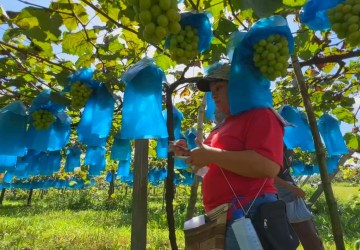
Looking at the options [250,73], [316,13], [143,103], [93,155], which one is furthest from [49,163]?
[316,13]

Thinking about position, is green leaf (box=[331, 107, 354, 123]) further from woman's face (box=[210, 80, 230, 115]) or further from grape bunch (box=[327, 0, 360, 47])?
grape bunch (box=[327, 0, 360, 47])

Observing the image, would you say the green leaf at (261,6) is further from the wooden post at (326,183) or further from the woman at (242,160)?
the wooden post at (326,183)

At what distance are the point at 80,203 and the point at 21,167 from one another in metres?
11.3

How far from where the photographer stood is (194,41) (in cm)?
110

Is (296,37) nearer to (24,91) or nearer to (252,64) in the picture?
(252,64)

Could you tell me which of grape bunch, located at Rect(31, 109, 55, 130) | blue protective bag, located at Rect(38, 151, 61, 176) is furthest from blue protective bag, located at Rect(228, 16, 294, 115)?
blue protective bag, located at Rect(38, 151, 61, 176)

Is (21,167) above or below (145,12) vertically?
above

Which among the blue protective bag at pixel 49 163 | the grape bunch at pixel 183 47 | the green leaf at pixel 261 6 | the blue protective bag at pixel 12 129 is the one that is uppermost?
the blue protective bag at pixel 49 163

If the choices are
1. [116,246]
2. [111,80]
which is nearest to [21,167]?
[116,246]

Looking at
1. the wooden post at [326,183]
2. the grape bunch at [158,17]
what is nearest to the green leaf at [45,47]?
the wooden post at [326,183]

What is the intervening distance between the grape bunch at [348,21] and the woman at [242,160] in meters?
0.57

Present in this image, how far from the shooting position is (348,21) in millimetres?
868

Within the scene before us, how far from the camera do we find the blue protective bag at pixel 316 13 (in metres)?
1.11

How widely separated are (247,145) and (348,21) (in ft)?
2.15
